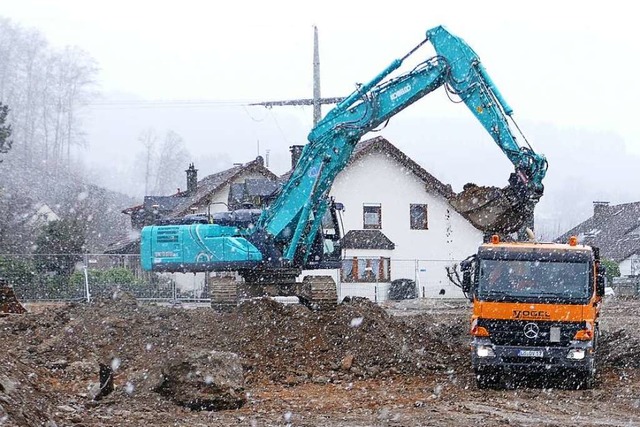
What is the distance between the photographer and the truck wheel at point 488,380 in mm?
15695

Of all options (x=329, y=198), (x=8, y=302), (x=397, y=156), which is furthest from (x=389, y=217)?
(x=8, y=302)

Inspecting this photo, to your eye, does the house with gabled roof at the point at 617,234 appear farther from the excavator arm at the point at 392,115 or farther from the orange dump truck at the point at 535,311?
the orange dump truck at the point at 535,311

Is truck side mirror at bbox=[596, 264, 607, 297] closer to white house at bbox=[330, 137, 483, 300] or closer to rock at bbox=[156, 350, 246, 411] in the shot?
rock at bbox=[156, 350, 246, 411]

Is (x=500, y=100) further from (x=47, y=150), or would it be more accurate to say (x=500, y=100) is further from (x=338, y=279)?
(x=47, y=150)

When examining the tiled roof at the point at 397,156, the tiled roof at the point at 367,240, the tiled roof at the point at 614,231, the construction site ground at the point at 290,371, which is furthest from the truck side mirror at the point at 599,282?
the tiled roof at the point at 614,231

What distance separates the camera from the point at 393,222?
153 feet

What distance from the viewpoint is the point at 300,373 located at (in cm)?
1686

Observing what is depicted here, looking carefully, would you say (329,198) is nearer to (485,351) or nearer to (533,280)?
(533,280)

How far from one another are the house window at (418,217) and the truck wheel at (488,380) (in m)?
31.2

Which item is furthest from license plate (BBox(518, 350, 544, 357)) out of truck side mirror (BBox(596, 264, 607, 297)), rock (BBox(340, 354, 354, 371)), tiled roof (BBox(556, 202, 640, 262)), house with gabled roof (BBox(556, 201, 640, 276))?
tiled roof (BBox(556, 202, 640, 262))

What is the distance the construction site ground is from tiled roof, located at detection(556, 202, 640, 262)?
40154mm

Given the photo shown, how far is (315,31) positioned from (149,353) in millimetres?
25535

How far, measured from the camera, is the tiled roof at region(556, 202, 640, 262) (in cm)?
6250

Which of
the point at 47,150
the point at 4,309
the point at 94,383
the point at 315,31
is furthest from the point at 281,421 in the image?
the point at 47,150
